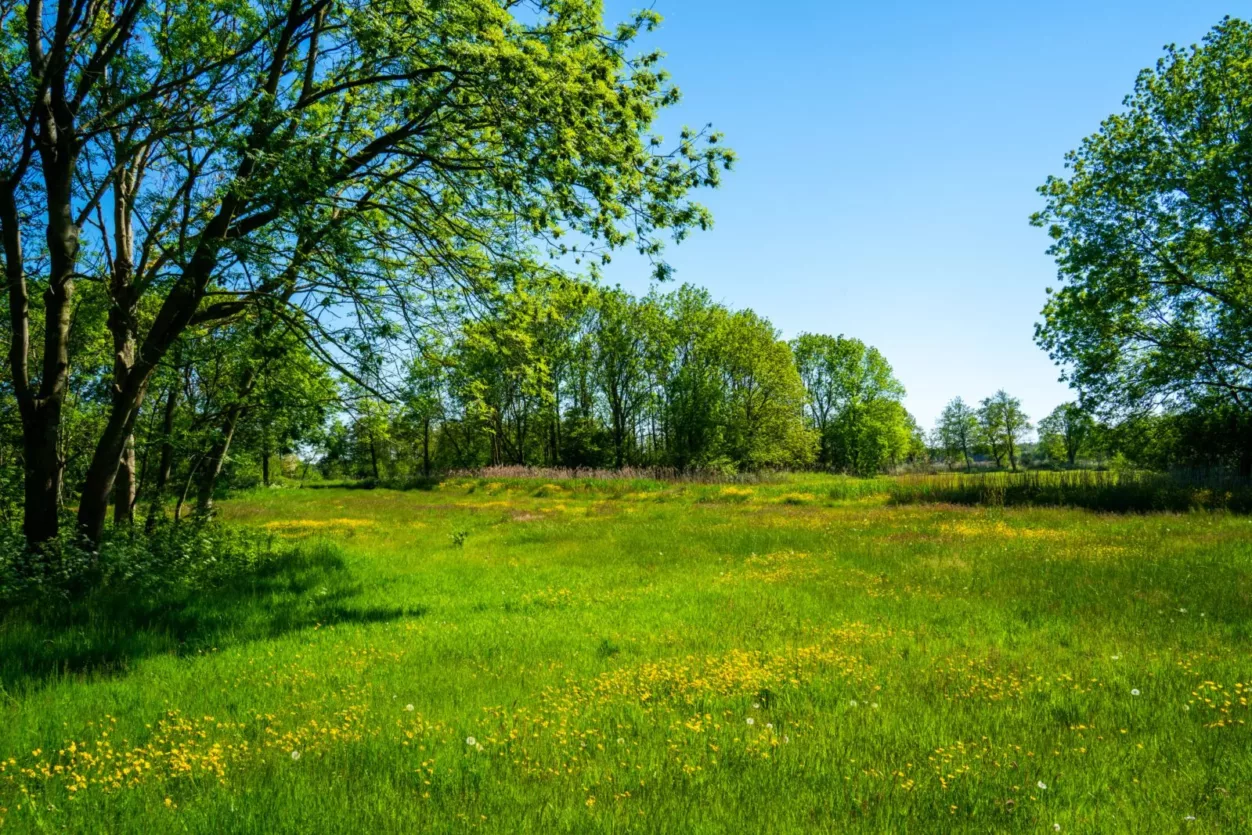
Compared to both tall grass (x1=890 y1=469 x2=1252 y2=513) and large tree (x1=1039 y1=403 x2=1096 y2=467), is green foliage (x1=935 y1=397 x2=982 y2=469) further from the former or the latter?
tall grass (x1=890 y1=469 x2=1252 y2=513)

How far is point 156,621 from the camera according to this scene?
833 cm

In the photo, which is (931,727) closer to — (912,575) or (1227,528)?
(912,575)

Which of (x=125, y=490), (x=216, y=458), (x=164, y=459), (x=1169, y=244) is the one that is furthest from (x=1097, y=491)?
(x=164, y=459)

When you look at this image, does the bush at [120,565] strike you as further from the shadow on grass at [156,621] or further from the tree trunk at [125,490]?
the tree trunk at [125,490]

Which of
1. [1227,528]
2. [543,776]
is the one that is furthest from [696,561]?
[1227,528]

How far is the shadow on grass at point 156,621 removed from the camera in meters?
6.85

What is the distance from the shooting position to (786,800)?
13.1ft

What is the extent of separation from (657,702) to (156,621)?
7509mm

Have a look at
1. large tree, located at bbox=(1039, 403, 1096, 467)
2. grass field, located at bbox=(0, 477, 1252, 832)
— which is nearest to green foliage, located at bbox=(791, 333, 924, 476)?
large tree, located at bbox=(1039, 403, 1096, 467)

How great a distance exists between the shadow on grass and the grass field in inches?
2.4

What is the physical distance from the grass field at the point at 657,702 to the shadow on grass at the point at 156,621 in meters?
0.06

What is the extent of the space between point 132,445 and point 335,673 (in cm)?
1083

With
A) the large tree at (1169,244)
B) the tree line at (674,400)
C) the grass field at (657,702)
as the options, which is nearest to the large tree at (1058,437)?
the tree line at (674,400)

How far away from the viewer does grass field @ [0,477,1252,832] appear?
3.94 meters
